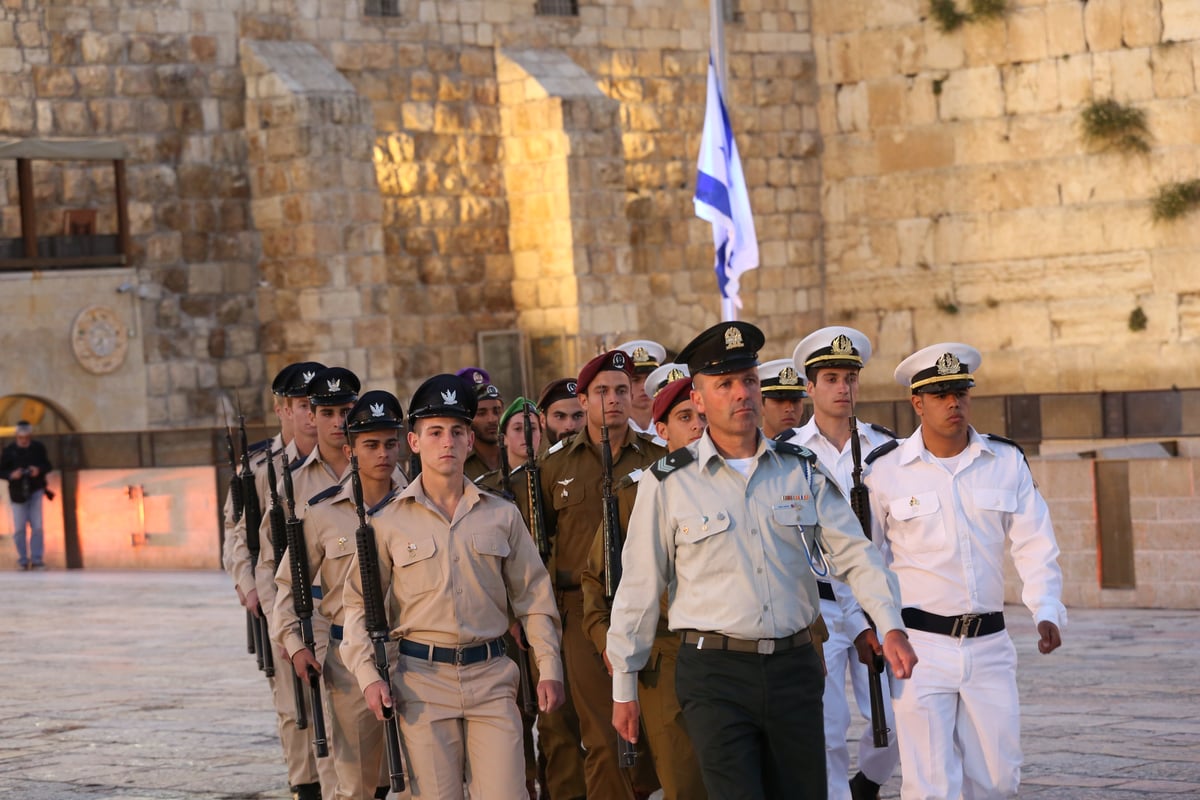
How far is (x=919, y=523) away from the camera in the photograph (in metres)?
7.17

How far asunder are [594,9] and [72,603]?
12.0 m

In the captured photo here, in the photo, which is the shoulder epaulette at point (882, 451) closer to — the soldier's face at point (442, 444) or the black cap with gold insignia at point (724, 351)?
the black cap with gold insignia at point (724, 351)

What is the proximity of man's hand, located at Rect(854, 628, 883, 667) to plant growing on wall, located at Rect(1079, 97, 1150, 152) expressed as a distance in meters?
19.4

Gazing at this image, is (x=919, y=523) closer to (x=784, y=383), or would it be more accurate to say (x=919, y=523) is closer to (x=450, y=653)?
(x=450, y=653)

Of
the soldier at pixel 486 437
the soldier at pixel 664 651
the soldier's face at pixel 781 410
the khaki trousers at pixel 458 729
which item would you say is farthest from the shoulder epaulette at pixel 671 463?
the soldier at pixel 486 437

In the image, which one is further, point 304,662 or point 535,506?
point 535,506

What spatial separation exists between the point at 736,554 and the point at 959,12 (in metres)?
21.3

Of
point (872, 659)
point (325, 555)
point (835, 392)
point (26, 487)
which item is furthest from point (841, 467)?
point (26, 487)

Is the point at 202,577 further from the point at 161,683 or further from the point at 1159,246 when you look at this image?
the point at 1159,246

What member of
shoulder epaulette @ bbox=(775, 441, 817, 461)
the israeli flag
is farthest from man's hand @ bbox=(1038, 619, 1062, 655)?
the israeli flag

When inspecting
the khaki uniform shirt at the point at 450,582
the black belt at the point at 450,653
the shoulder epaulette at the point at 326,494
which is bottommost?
the black belt at the point at 450,653

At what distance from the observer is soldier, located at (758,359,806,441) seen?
29.0ft

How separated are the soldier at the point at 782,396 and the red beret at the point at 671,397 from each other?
151 centimetres

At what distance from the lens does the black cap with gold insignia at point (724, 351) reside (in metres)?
6.12
